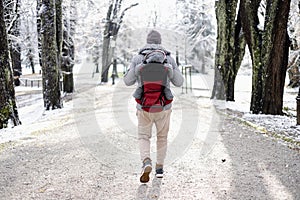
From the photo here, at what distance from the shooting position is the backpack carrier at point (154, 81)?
4738 mm

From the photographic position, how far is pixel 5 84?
9.95m

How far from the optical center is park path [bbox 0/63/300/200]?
4.58m

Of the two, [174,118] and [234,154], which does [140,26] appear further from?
[234,154]

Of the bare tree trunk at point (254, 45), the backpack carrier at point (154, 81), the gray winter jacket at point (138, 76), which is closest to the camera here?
the backpack carrier at point (154, 81)

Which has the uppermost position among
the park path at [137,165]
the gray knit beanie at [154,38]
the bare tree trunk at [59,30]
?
the bare tree trunk at [59,30]

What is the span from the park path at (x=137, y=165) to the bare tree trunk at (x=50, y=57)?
469 cm

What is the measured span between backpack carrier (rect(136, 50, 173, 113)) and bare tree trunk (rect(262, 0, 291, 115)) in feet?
20.5

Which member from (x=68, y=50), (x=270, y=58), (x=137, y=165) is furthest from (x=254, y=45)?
(x=68, y=50)

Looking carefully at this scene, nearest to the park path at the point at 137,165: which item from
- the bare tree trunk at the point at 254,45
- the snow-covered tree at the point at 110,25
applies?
the bare tree trunk at the point at 254,45

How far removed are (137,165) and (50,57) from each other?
28.6 ft

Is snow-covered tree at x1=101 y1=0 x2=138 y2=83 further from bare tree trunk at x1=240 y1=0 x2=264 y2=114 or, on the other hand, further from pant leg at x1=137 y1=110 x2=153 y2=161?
pant leg at x1=137 y1=110 x2=153 y2=161

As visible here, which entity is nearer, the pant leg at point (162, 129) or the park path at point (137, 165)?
the park path at point (137, 165)

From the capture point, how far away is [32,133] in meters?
8.58

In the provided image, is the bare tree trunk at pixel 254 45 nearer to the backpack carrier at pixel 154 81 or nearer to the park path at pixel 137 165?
the park path at pixel 137 165
